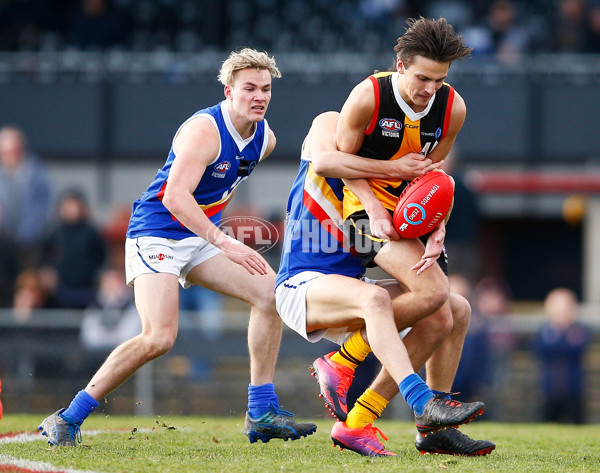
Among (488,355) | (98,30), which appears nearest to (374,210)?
(488,355)

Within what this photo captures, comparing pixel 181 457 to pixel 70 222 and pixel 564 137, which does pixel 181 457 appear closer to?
pixel 70 222

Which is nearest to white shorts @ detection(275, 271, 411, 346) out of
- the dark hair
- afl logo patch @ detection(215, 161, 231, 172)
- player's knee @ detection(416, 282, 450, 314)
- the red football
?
player's knee @ detection(416, 282, 450, 314)

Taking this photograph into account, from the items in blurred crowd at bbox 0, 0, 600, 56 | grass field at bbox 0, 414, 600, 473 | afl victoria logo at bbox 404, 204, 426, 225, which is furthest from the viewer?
blurred crowd at bbox 0, 0, 600, 56

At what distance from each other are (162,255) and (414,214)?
4.81ft

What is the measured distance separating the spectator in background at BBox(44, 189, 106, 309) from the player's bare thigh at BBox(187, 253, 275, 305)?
189 inches

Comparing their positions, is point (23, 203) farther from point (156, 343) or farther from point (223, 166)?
point (156, 343)

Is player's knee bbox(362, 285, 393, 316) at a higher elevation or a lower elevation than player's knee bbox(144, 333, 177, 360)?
higher

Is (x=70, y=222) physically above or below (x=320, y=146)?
below

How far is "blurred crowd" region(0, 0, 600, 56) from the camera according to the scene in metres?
12.8

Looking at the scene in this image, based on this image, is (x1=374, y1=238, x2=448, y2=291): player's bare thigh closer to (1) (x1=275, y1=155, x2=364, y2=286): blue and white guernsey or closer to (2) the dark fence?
(1) (x1=275, y1=155, x2=364, y2=286): blue and white guernsey

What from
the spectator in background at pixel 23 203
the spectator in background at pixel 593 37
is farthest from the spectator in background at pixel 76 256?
the spectator in background at pixel 593 37

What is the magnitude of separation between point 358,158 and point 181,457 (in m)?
1.77

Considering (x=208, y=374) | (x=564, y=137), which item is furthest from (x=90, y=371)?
(x=564, y=137)

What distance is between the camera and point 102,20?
1334cm
